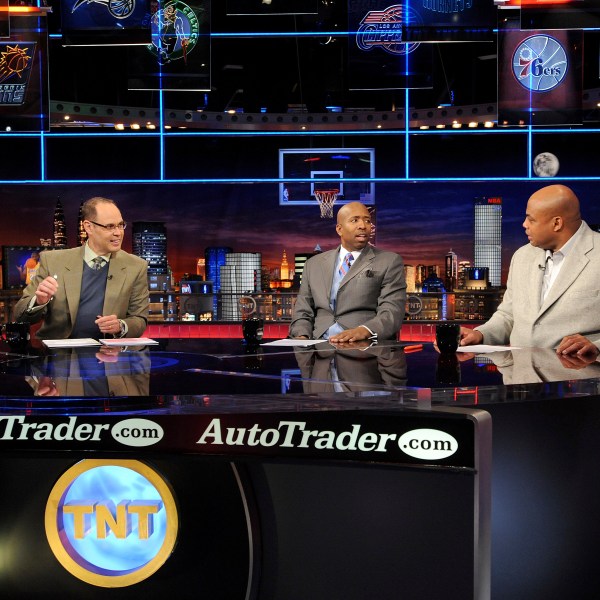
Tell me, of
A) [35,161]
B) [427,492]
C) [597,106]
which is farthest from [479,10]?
[35,161]

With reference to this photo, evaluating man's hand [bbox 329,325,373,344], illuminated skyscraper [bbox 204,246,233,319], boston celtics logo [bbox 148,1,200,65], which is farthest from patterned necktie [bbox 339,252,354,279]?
illuminated skyscraper [bbox 204,246,233,319]

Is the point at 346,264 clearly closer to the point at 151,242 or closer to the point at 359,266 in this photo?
the point at 359,266

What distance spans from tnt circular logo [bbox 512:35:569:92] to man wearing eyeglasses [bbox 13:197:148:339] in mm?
2449

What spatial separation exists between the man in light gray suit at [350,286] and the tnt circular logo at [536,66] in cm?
133

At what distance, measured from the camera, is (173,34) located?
4.41 m

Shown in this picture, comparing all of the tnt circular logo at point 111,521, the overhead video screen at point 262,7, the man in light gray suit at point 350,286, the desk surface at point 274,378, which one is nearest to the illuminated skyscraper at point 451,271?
the man in light gray suit at point 350,286

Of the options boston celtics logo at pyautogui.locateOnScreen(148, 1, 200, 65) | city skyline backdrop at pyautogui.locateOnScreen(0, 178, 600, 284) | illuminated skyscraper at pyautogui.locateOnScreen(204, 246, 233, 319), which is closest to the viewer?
boston celtics logo at pyautogui.locateOnScreen(148, 1, 200, 65)

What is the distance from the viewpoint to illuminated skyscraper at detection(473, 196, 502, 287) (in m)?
8.32

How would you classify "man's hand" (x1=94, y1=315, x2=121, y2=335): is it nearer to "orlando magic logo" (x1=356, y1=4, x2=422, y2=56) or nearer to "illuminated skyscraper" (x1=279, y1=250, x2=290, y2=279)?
"orlando magic logo" (x1=356, y1=4, x2=422, y2=56)

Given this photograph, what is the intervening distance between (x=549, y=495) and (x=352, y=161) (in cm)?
A: 525

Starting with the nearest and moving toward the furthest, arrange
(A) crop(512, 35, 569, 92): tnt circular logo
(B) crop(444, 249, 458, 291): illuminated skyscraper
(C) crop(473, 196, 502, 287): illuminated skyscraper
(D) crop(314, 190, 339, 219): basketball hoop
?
1. (A) crop(512, 35, 569, 92): tnt circular logo
2. (D) crop(314, 190, 339, 219): basketball hoop
3. (B) crop(444, 249, 458, 291): illuminated skyscraper
4. (C) crop(473, 196, 502, 287): illuminated skyscraper

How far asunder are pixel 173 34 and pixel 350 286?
5.77 feet

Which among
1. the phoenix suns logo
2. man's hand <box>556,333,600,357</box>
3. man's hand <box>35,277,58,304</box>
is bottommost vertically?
man's hand <box>556,333,600,357</box>

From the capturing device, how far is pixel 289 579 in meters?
1.78
